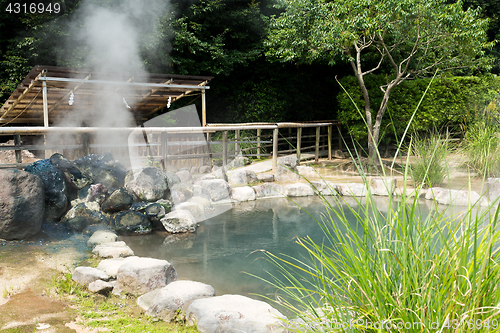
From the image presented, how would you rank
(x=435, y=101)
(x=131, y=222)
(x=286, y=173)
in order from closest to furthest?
(x=131, y=222) → (x=286, y=173) → (x=435, y=101)

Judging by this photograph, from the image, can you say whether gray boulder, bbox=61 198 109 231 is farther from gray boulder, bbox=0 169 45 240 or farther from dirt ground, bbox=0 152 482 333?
gray boulder, bbox=0 169 45 240

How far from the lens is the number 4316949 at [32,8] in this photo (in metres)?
9.90

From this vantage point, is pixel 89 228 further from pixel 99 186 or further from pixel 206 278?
pixel 206 278

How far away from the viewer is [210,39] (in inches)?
473

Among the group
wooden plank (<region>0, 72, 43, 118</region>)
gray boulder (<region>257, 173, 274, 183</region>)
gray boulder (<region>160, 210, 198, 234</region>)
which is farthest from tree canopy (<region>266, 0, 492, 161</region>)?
wooden plank (<region>0, 72, 43, 118</region>)

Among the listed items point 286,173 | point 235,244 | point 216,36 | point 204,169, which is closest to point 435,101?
point 286,173

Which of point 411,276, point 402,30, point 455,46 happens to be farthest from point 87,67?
point 411,276

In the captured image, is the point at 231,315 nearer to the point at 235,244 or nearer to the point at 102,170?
the point at 235,244

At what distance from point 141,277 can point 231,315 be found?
114 cm

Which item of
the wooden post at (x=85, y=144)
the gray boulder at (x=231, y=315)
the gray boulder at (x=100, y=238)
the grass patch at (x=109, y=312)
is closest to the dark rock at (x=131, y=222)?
the gray boulder at (x=100, y=238)

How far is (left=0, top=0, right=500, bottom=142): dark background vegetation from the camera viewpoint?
9.84 meters

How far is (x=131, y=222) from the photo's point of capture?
5410 mm

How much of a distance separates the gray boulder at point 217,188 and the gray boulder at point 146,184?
1.07 m

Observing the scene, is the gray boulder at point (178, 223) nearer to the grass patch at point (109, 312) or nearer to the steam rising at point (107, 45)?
the grass patch at point (109, 312)
